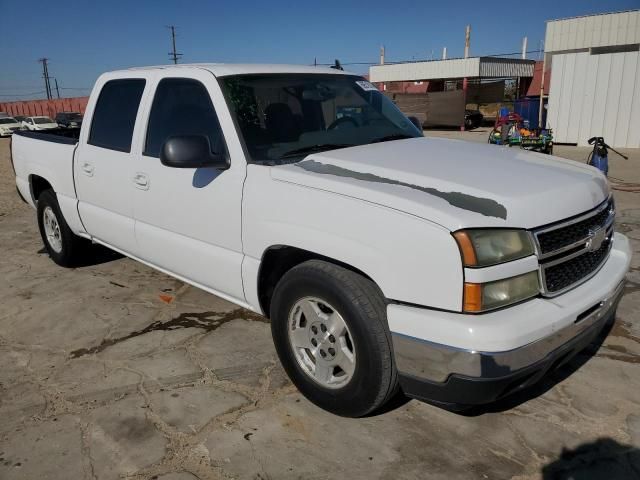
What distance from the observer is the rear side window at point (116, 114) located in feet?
13.1

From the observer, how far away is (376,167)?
9.20 feet

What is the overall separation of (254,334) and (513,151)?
2.22 metres

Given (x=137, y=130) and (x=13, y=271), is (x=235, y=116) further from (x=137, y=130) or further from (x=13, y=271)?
(x=13, y=271)

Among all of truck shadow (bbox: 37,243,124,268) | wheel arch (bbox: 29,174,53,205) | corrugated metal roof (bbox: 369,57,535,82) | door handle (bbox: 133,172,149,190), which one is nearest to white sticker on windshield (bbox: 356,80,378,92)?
door handle (bbox: 133,172,149,190)

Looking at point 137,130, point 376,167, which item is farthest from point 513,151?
point 137,130

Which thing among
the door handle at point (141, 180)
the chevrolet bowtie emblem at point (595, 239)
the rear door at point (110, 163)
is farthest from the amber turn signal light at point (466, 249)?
the rear door at point (110, 163)

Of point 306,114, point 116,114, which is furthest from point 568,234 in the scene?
point 116,114

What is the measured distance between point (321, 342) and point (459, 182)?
1.08 meters

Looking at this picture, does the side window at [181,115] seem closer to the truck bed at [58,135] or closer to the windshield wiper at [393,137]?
the windshield wiper at [393,137]

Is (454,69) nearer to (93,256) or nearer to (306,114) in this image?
(93,256)

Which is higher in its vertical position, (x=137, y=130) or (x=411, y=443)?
(x=137, y=130)

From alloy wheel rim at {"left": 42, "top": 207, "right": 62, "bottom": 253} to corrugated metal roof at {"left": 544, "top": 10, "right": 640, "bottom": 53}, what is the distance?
19.1 m

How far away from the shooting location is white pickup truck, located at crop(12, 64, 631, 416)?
2205 millimetres

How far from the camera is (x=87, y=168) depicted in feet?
14.5
